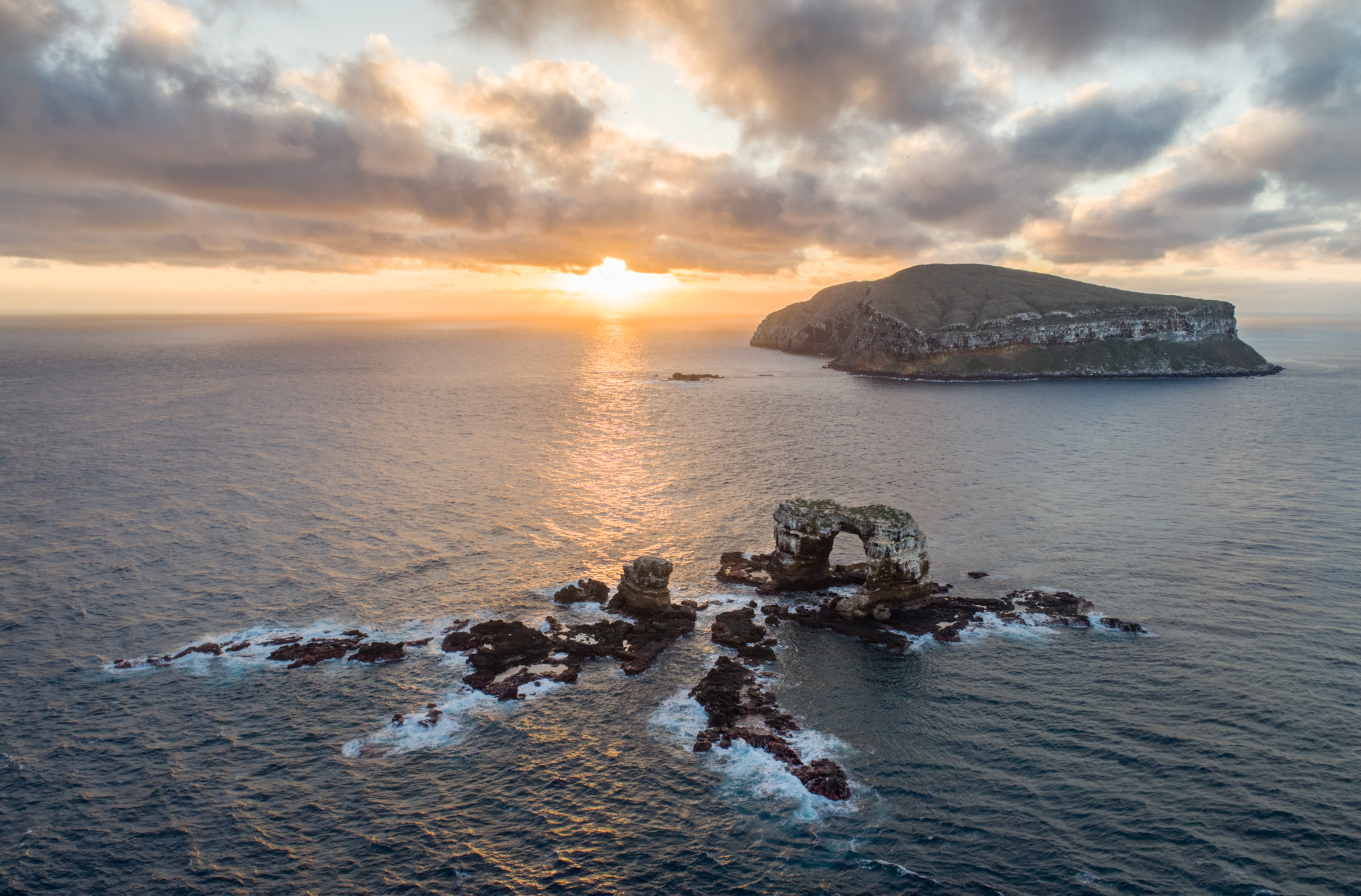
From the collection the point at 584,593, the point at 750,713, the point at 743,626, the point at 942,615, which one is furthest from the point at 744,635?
the point at 942,615

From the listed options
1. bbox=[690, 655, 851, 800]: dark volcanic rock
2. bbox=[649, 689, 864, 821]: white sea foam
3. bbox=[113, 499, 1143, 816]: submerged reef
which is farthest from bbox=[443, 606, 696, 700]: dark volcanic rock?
bbox=[649, 689, 864, 821]: white sea foam

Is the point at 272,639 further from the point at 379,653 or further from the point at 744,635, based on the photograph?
the point at 744,635

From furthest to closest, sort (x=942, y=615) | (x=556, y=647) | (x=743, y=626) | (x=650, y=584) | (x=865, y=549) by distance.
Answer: (x=865, y=549) < (x=650, y=584) < (x=942, y=615) < (x=743, y=626) < (x=556, y=647)

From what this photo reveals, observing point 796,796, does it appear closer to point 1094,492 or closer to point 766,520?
point 766,520

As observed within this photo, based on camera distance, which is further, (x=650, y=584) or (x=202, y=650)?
(x=650, y=584)

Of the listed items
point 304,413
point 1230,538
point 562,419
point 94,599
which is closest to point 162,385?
point 304,413

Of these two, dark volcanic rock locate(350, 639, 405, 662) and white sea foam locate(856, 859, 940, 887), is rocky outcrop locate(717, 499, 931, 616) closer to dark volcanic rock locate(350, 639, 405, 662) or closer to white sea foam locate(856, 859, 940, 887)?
white sea foam locate(856, 859, 940, 887)

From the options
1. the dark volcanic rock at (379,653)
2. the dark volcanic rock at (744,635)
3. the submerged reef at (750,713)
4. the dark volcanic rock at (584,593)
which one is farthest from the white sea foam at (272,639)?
the submerged reef at (750,713)
